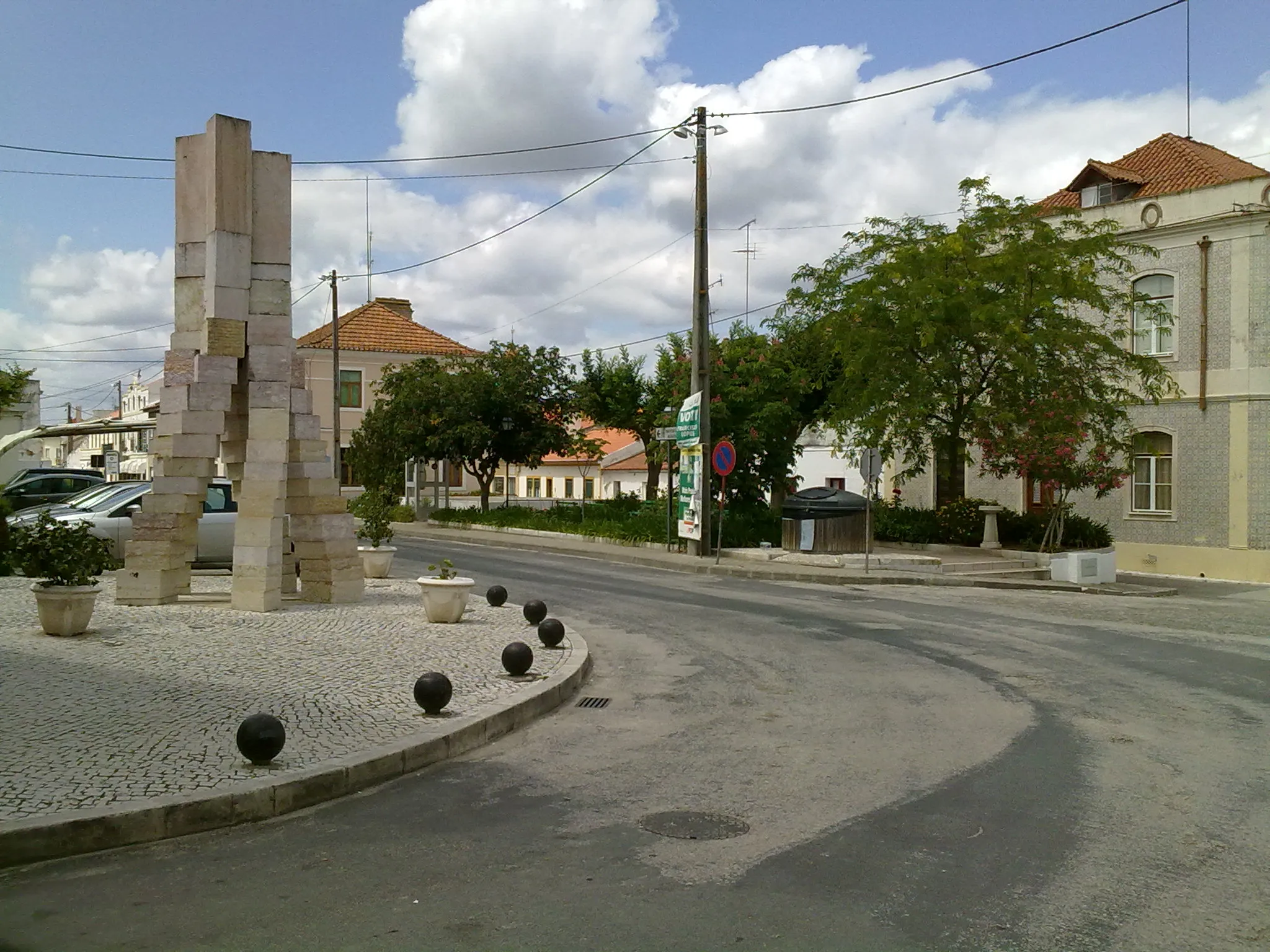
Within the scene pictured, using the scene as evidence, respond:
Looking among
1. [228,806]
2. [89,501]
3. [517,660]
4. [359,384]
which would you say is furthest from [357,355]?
[228,806]

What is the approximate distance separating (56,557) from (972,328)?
63.6ft

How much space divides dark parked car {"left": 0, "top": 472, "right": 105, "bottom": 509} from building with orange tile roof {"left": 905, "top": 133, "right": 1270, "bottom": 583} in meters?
25.0

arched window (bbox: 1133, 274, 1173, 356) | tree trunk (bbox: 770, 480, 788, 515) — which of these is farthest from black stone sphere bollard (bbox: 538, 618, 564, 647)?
arched window (bbox: 1133, 274, 1173, 356)

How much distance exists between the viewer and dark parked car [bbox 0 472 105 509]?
947 inches

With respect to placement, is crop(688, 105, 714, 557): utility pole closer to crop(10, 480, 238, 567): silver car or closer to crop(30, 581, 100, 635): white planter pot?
crop(10, 480, 238, 567): silver car

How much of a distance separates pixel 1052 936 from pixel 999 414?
66.2 feet

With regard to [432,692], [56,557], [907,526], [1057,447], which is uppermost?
[1057,447]

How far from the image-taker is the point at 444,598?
12422 mm

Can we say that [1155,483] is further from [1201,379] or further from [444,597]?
[444,597]

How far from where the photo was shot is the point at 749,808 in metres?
5.77

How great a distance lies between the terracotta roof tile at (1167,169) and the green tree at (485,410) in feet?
55.1

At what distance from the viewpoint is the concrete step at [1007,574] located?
21.6 metres

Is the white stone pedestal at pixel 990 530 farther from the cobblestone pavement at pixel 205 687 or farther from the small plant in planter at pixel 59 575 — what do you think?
the small plant in planter at pixel 59 575

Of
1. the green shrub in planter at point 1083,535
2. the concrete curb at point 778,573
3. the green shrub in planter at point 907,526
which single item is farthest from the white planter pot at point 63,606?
the green shrub in planter at point 1083,535
